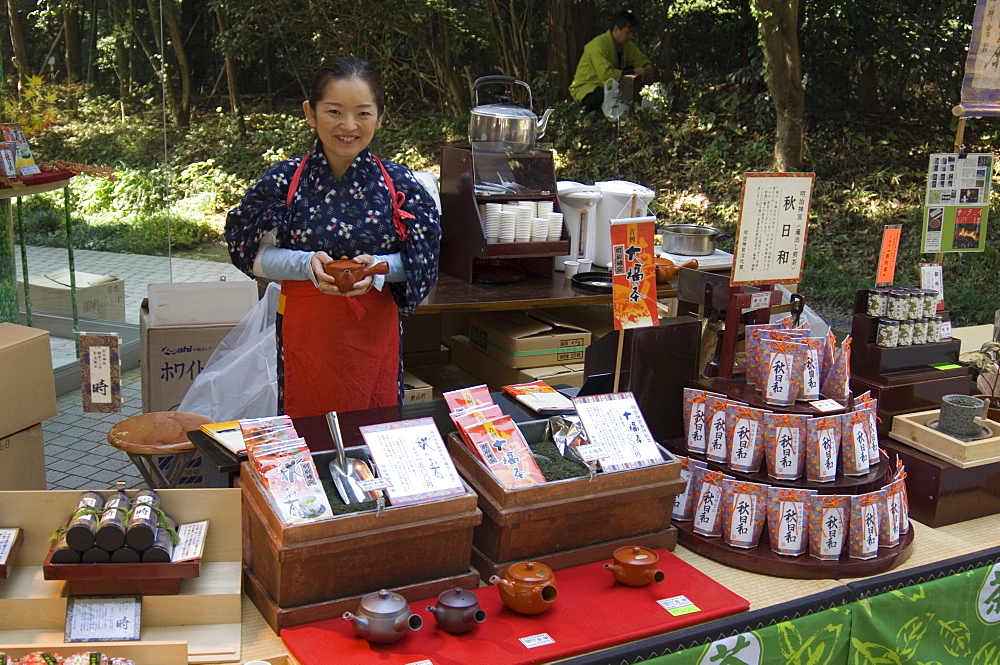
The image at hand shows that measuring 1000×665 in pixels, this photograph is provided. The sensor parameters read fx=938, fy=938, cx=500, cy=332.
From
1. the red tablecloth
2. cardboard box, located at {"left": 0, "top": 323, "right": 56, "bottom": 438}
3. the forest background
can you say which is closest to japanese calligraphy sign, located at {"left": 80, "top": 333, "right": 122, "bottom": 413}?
cardboard box, located at {"left": 0, "top": 323, "right": 56, "bottom": 438}

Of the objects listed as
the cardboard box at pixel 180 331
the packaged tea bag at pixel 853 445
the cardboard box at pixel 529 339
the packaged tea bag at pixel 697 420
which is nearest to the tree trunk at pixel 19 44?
the cardboard box at pixel 180 331

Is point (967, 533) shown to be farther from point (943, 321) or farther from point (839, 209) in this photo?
point (839, 209)

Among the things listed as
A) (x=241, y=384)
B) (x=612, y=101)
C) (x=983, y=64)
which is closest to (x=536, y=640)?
(x=241, y=384)

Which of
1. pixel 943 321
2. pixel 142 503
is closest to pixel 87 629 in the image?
pixel 142 503

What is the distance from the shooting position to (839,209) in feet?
31.2

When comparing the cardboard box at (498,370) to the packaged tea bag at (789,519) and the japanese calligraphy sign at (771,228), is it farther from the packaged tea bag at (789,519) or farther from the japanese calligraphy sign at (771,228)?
the packaged tea bag at (789,519)

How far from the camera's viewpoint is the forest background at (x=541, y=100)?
17.4 feet

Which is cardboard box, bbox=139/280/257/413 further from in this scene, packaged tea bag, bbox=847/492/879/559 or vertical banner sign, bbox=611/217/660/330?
packaged tea bag, bbox=847/492/879/559

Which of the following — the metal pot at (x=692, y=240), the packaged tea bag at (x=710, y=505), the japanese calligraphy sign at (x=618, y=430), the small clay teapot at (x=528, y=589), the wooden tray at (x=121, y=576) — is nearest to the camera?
the wooden tray at (x=121, y=576)

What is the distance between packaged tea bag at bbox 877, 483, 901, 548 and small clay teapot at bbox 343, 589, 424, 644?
1.14 metres

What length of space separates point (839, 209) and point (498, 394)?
305 inches

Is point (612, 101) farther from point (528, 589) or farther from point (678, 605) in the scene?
point (528, 589)

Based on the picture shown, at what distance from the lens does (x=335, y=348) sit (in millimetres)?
2738

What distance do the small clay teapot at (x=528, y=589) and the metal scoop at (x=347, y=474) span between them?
0.32 m
